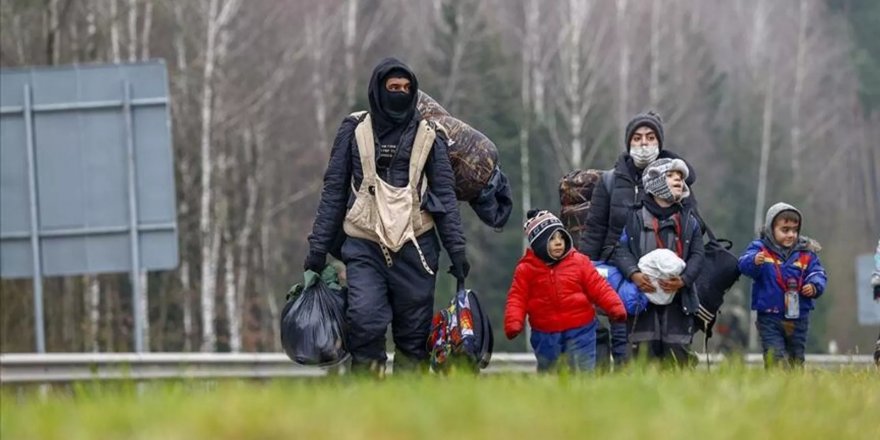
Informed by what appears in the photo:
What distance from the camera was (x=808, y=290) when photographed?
1252 centimetres

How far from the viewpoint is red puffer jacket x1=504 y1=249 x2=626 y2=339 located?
11.1 metres

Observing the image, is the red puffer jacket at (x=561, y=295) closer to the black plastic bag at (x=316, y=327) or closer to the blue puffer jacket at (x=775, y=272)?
the black plastic bag at (x=316, y=327)

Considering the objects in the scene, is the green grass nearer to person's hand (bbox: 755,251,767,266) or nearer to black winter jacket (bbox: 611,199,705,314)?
black winter jacket (bbox: 611,199,705,314)

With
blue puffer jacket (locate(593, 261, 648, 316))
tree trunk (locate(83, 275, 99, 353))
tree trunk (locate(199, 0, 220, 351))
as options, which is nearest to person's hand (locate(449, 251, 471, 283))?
blue puffer jacket (locate(593, 261, 648, 316))

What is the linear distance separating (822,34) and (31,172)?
62.5 m

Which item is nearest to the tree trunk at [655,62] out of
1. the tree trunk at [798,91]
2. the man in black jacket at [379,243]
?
the tree trunk at [798,91]

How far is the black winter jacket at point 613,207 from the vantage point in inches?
467

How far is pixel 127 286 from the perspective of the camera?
46406 millimetres

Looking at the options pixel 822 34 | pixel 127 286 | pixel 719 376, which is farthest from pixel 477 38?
pixel 719 376

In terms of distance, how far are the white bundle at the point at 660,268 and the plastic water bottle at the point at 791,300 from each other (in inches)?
54.8

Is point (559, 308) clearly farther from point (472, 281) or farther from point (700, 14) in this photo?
point (700, 14)

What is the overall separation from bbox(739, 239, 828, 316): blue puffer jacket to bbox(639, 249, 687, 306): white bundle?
120 centimetres

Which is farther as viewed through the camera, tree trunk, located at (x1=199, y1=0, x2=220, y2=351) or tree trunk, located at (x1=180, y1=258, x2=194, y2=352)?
tree trunk, located at (x1=180, y1=258, x2=194, y2=352)

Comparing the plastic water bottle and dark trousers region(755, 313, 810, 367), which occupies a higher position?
the plastic water bottle
